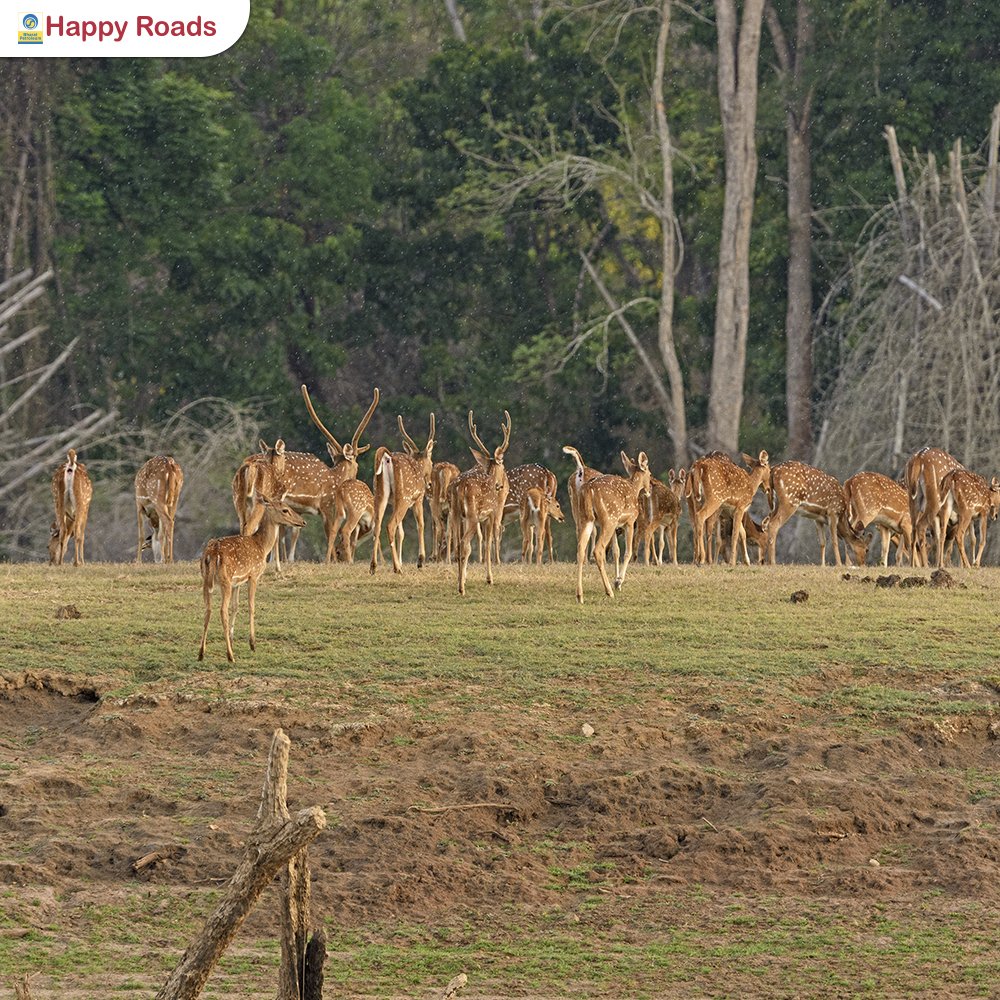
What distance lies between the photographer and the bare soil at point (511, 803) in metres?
9.86

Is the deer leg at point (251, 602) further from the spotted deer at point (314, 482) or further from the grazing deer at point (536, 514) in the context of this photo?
the grazing deer at point (536, 514)

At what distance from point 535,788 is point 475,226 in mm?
25434

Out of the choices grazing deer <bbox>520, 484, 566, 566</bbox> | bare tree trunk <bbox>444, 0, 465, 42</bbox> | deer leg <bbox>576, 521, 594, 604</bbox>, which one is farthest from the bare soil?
bare tree trunk <bbox>444, 0, 465, 42</bbox>

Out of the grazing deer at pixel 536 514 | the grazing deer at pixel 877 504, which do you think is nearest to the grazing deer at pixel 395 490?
the grazing deer at pixel 536 514

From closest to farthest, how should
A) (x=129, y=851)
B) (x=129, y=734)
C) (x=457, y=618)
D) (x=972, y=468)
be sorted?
(x=129, y=851) → (x=129, y=734) → (x=457, y=618) → (x=972, y=468)

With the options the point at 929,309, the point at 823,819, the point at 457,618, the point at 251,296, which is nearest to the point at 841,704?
the point at 823,819

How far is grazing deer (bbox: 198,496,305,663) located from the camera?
1298 centimetres

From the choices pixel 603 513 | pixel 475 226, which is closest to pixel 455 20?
pixel 475 226

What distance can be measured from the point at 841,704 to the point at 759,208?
2517 centimetres

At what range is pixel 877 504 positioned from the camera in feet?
65.9

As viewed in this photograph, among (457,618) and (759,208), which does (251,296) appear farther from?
(457,618)

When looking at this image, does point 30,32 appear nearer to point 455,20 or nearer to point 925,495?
point 455,20

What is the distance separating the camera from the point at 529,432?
117ft

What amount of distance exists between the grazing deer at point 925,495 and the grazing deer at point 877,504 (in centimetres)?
14
